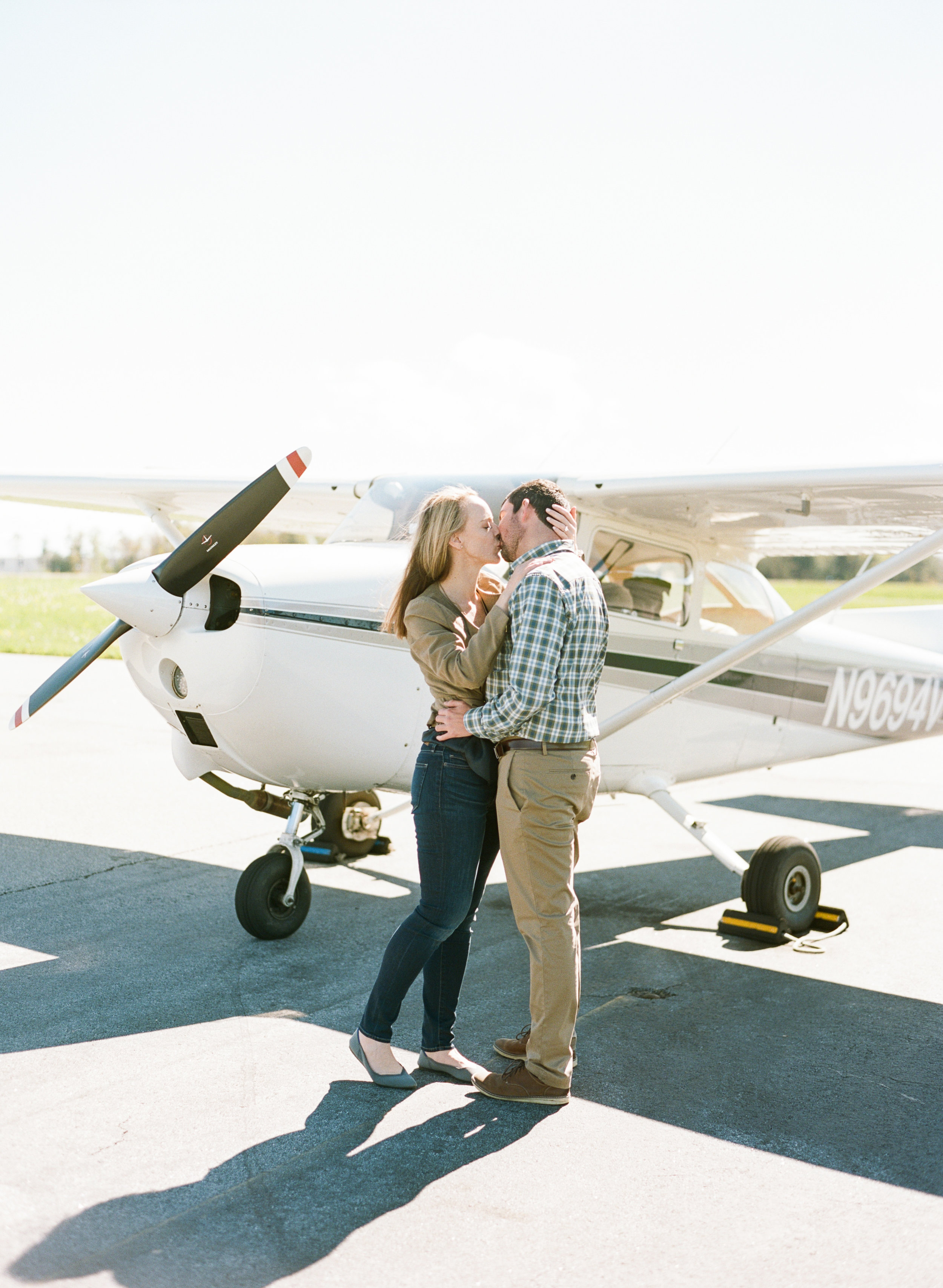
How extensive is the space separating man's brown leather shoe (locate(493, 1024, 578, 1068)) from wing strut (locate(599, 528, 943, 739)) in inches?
46.2

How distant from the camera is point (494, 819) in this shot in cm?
337

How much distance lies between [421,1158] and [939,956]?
3027 mm

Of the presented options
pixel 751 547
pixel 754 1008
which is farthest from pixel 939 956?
pixel 751 547

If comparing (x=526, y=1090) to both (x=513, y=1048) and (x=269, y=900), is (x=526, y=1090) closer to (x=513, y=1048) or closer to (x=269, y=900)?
(x=513, y=1048)

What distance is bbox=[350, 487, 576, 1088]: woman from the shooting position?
320 centimetres

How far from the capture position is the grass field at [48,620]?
24.2 metres

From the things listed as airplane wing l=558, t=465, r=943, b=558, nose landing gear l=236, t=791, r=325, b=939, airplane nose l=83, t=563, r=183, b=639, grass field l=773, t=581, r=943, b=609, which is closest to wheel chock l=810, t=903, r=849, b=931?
airplane wing l=558, t=465, r=943, b=558

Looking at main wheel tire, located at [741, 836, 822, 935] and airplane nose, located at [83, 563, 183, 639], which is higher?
airplane nose, located at [83, 563, 183, 639]

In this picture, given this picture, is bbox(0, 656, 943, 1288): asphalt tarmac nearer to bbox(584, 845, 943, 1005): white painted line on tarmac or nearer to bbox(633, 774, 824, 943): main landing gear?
bbox(584, 845, 943, 1005): white painted line on tarmac

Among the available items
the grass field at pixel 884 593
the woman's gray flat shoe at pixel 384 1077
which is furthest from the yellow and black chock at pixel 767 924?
the grass field at pixel 884 593

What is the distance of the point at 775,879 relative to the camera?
5223 mm

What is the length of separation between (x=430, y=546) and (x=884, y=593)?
79.7 m

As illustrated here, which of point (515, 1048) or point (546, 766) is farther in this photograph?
point (515, 1048)

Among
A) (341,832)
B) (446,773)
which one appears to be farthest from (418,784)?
(341,832)
